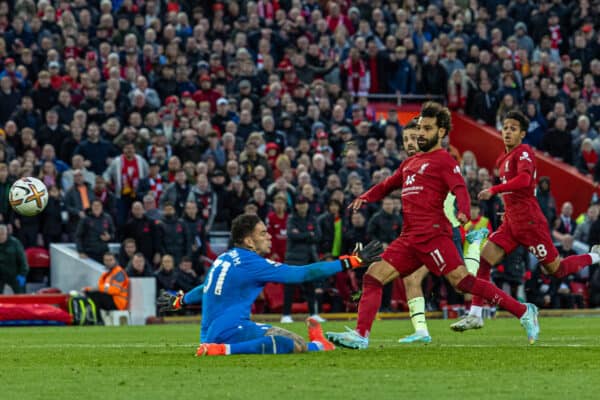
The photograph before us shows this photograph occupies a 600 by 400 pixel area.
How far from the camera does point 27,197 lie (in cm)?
1827

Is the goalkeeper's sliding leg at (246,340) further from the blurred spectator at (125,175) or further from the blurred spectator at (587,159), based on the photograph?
the blurred spectator at (587,159)

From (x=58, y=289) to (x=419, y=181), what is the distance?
503 inches

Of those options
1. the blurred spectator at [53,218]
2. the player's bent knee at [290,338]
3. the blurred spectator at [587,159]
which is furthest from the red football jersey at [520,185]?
the blurred spectator at [587,159]

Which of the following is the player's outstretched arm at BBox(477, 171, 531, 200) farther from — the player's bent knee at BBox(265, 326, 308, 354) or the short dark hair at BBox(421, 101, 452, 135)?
the player's bent knee at BBox(265, 326, 308, 354)

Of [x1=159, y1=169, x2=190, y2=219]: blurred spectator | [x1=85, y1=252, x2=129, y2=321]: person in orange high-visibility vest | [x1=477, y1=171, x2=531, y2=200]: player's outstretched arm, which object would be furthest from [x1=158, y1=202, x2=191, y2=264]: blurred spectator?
[x1=477, y1=171, x2=531, y2=200]: player's outstretched arm

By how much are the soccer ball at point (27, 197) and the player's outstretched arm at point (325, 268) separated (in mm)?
7586

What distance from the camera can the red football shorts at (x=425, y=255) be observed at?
1285 cm

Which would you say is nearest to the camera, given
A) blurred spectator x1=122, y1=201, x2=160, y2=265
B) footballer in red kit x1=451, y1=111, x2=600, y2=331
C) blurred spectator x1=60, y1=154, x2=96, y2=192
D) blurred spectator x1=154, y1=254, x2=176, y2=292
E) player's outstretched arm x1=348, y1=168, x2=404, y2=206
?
player's outstretched arm x1=348, y1=168, x2=404, y2=206

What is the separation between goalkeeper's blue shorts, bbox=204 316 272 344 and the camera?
11.6 m

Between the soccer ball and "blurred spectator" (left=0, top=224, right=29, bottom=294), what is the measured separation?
17.1 feet

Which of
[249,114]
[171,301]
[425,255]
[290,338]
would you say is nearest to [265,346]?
[290,338]

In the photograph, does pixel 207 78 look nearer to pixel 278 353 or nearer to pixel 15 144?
pixel 15 144

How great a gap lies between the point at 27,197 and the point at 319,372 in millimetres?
9115

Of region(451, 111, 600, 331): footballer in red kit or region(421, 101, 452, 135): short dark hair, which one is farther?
region(451, 111, 600, 331): footballer in red kit
